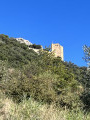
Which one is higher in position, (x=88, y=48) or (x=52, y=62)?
(x=52, y=62)

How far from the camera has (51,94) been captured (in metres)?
10.6

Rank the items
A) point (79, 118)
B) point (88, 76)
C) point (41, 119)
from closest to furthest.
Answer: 1. point (41, 119)
2. point (79, 118)
3. point (88, 76)

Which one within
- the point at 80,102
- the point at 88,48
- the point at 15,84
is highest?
the point at 88,48

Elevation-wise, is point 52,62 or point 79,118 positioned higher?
point 52,62

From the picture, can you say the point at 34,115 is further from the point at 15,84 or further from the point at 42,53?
the point at 42,53

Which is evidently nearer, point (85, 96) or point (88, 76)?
point (88, 76)

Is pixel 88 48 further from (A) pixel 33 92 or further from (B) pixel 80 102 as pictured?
(A) pixel 33 92

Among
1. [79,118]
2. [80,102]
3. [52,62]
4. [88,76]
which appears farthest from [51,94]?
[52,62]

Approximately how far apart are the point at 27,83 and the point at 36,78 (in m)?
0.81

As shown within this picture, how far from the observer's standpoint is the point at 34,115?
4.31 metres

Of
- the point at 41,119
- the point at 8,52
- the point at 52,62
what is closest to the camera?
the point at 41,119

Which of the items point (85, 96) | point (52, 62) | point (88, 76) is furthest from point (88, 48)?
point (52, 62)

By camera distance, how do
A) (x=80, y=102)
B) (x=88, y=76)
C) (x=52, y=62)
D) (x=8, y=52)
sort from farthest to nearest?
(x=8, y=52), (x=52, y=62), (x=80, y=102), (x=88, y=76)

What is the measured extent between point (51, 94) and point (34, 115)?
21.0ft
